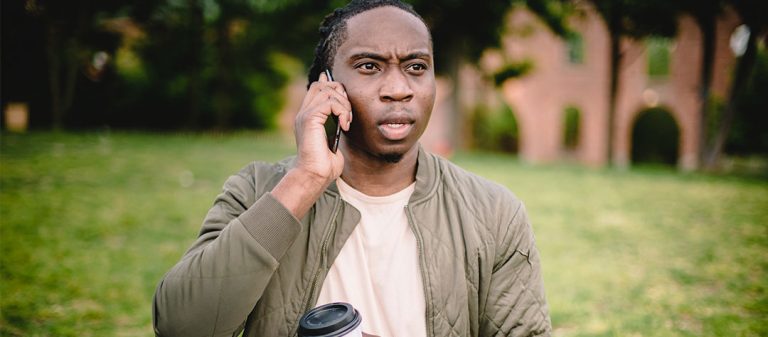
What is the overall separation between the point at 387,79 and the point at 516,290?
1028mm

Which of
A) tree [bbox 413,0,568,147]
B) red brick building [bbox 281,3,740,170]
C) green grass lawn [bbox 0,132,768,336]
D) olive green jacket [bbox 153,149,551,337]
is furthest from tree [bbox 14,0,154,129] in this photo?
olive green jacket [bbox 153,149,551,337]

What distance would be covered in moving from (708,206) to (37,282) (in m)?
10.7

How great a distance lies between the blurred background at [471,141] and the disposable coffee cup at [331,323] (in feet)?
10.3

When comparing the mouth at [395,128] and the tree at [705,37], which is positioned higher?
the tree at [705,37]

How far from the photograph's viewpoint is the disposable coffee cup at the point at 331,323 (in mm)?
1598

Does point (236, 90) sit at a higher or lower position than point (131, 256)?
higher

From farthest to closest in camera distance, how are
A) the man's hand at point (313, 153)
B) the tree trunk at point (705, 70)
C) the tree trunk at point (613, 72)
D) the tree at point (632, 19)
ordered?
1. the tree trunk at point (613, 72)
2. the tree trunk at point (705, 70)
3. the tree at point (632, 19)
4. the man's hand at point (313, 153)

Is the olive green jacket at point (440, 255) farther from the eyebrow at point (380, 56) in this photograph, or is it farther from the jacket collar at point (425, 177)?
the eyebrow at point (380, 56)

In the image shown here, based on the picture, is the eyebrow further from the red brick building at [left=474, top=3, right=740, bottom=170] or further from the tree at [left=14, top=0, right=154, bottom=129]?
the red brick building at [left=474, top=3, right=740, bottom=170]

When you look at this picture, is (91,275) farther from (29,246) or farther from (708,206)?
(708,206)

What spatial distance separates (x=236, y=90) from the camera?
2955 cm

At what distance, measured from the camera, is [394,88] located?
2.04m

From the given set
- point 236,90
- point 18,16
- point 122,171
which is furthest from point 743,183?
point 236,90

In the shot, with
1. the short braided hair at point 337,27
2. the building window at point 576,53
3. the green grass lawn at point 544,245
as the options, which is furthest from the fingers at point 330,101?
the building window at point 576,53
